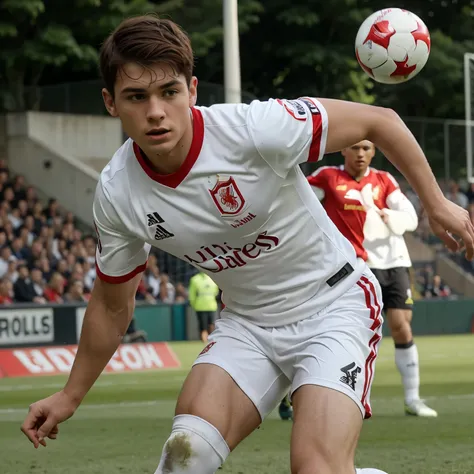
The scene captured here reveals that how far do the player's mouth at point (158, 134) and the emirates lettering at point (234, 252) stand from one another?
52 cm

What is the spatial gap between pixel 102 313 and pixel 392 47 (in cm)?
386

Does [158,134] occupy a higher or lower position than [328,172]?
A: higher

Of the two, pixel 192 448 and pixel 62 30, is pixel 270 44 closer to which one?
pixel 62 30

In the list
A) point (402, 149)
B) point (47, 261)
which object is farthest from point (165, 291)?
point (402, 149)

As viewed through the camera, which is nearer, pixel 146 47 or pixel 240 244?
pixel 146 47

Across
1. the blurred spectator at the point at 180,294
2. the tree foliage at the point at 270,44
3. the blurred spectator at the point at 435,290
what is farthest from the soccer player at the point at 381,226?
the blurred spectator at the point at 435,290

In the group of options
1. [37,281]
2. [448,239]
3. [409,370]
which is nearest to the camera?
[448,239]

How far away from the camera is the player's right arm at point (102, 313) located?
497 cm

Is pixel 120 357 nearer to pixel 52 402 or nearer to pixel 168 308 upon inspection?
Result: pixel 168 308

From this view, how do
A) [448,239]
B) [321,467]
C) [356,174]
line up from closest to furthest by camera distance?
[321,467] → [448,239] → [356,174]

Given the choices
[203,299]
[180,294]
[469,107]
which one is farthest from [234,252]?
[180,294]

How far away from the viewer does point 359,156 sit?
10.9m

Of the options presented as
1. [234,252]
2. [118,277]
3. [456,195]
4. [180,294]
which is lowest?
[180,294]

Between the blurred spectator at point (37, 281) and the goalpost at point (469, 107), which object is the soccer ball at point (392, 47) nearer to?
the goalpost at point (469, 107)
